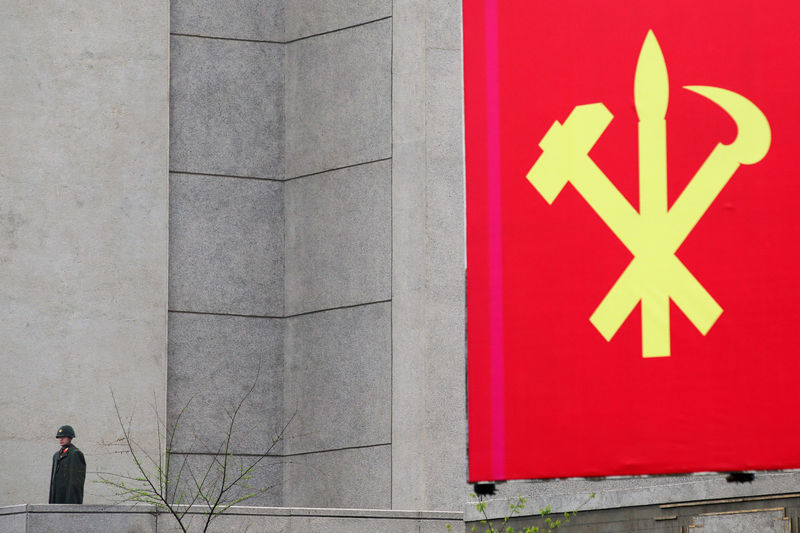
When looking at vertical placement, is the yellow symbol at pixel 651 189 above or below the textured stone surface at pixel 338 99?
below

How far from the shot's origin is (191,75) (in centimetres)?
2580

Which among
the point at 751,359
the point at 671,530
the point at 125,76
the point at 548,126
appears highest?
the point at 125,76

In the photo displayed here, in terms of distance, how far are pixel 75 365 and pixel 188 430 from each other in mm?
2153

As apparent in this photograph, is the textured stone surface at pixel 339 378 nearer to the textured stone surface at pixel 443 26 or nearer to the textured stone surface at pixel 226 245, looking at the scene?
the textured stone surface at pixel 226 245

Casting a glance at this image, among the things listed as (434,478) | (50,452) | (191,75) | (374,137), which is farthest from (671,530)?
(191,75)

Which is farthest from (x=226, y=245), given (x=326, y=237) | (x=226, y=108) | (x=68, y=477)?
(x=68, y=477)

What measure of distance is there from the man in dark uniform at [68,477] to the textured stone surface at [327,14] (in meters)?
8.53

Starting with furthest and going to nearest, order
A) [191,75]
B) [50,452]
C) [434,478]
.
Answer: [191,75]
[50,452]
[434,478]

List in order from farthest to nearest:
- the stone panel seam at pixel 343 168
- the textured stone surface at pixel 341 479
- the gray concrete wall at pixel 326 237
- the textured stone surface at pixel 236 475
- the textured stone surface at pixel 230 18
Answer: the textured stone surface at pixel 230 18, the textured stone surface at pixel 236 475, the stone panel seam at pixel 343 168, the textured stone surface at pixel 341 479, the gray concrete wall at pixel 326 237

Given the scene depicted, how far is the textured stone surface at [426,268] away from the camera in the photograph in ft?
73.2

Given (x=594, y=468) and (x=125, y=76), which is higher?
(x=125, y=76)

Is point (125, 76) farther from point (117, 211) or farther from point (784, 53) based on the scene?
point (784, 53)

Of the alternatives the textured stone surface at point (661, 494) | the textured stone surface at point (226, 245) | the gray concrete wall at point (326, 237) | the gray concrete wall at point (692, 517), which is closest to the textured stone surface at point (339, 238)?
the gray concrete wall at point (326, 237)

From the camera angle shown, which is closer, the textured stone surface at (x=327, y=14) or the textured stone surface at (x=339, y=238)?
the textured stone surface at (x=339, y=238)
